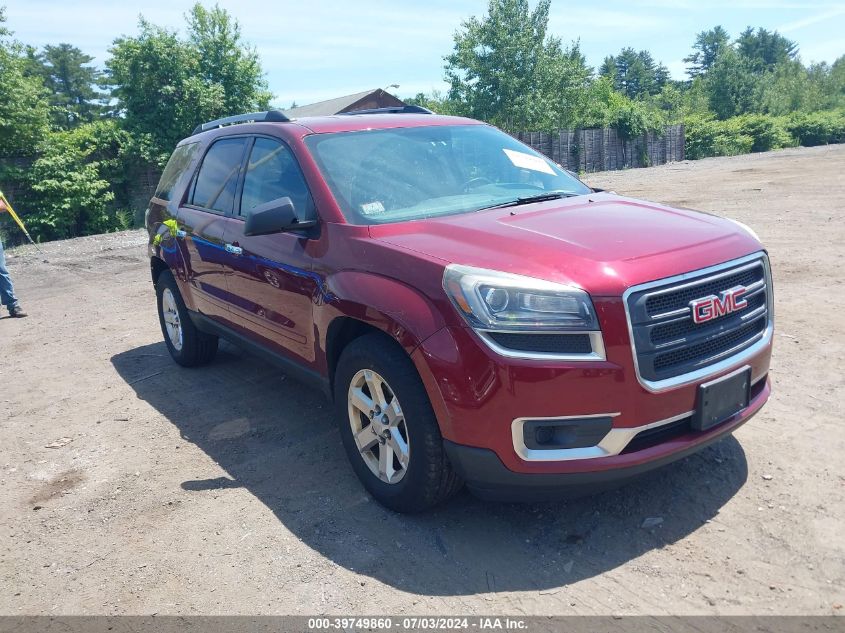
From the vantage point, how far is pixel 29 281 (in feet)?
39.3

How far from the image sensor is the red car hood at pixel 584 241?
287cm

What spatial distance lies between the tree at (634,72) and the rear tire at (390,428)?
127 m

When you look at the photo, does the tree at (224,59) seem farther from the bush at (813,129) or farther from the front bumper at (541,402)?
the bush at (813,129)

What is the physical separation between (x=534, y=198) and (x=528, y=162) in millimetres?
600

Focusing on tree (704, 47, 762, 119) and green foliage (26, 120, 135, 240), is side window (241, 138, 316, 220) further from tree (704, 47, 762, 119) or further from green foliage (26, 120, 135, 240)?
tree (704, 47, 762, 119)

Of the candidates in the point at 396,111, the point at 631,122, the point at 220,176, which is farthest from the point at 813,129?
the point at 220,176

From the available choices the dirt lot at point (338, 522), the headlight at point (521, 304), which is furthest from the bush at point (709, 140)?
the headlight at point (521, 304)

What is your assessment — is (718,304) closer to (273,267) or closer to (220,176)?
(273,267)

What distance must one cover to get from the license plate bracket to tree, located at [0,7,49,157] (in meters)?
19.0

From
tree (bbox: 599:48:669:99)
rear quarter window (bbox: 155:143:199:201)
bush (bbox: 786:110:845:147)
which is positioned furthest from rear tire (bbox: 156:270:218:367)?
tree (bbox: 599:48:669:99)

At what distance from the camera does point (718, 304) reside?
304cm

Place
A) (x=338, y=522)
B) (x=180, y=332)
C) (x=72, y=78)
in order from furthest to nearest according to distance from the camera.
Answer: (x=72, y=78) < (x=180, y=332) < (x=338, y=522)

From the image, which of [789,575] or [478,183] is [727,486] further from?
[478,183]

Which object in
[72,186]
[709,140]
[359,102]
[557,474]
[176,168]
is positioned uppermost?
[359,102]
